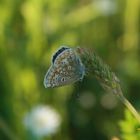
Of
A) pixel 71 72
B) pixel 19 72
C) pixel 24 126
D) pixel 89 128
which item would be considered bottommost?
pixel 89 128

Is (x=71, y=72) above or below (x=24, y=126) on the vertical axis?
above

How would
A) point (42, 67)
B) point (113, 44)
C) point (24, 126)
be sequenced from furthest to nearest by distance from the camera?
point (113, 44)
point (42, 67)
point (24, 126)

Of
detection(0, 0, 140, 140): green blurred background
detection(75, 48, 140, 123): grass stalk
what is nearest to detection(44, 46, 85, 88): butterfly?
detection(75, 48, 140, 123): grass stalk

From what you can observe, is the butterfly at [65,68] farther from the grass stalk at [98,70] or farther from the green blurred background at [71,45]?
the green blurred background at [71,45]

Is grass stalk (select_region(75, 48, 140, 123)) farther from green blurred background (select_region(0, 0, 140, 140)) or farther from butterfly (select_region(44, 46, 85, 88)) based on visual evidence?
green blurred background (select_region(0, 0, 140, 140))

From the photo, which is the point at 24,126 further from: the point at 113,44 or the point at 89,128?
the point at 113,44

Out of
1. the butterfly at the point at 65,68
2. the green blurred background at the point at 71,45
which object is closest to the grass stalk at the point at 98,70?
the butterfly at the point at 65,68

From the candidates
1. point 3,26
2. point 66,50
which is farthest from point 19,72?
point 66,50

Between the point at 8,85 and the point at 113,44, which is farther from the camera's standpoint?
the point at 113,44
